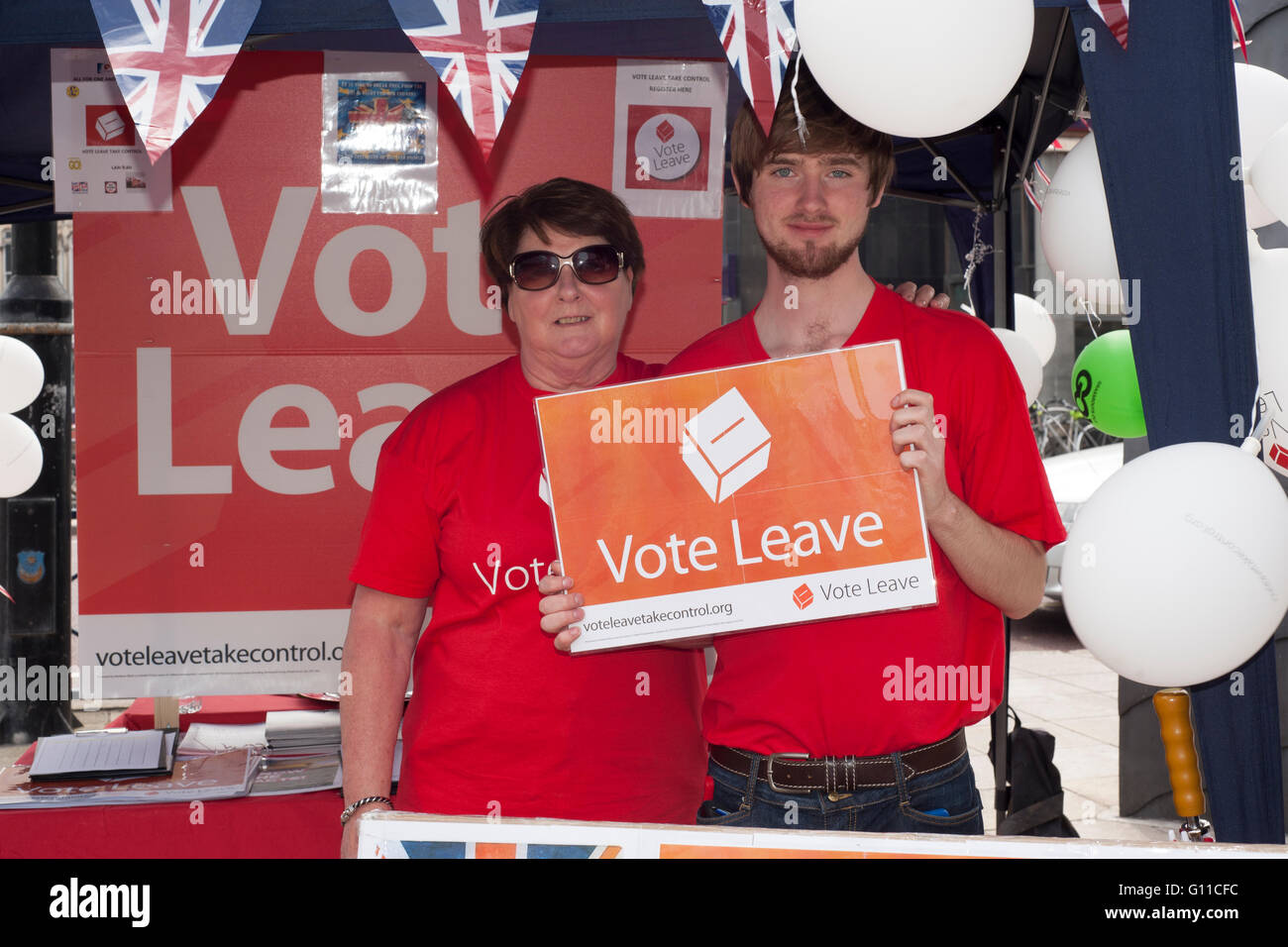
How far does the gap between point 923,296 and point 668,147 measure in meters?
1.52

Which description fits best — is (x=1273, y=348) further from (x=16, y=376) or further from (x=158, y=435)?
(x=16, y=376)

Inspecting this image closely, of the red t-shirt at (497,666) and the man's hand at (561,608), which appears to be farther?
the red t-shirt at (497,666)

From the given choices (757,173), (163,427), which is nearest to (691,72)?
(757,173)

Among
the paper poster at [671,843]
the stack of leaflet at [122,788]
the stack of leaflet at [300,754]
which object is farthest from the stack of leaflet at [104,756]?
the paper poster at [671,843]

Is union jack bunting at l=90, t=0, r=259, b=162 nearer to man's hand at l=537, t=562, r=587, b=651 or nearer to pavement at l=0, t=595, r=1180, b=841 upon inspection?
man's hand at l=537, t=562, r=587, b=651

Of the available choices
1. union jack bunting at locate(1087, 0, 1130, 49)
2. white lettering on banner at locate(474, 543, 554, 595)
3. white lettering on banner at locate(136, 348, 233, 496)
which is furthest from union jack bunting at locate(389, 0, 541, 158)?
white lettering on banner at locate(136, 348, 233, 496)

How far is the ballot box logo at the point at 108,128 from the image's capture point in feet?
10.7

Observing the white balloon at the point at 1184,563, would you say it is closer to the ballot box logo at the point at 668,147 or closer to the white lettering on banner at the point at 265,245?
the ballot box logo at the point at 668,147

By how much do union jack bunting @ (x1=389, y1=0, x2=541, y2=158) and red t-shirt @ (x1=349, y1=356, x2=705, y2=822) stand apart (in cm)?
61

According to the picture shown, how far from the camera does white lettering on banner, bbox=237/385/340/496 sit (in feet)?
11.3

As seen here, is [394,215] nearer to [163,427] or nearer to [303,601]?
[163,427]

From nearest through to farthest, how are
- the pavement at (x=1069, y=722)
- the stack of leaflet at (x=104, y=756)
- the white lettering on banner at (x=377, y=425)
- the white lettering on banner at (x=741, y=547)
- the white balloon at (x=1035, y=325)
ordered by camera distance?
the white lettering on banner at (x=741, y=547) → the stack of leaflet at (x=104, y=756) → the white lettering on banner at (x=377, y=425) → the pavement at (x=1069, y=722) → the white balloon at (x=1035, y=325)

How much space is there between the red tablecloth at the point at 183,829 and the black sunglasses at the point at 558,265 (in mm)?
1564

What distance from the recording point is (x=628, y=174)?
3.50 m
